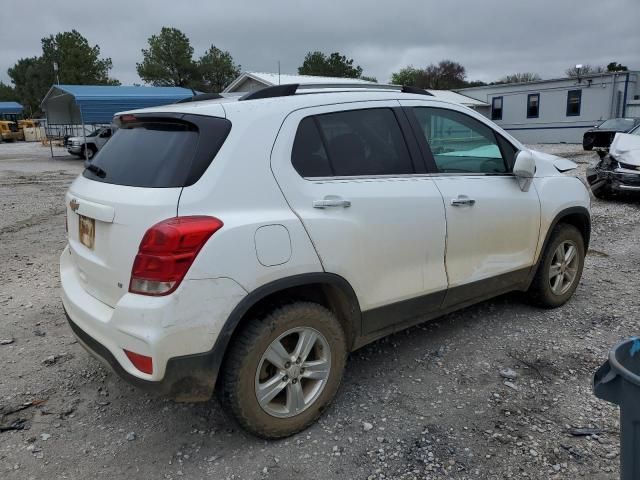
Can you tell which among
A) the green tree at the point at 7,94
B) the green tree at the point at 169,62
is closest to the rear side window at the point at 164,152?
the green tree at the point at 169,62

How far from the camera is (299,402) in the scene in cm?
276

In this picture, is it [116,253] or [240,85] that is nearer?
[116,253]

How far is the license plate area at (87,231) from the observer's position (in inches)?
103

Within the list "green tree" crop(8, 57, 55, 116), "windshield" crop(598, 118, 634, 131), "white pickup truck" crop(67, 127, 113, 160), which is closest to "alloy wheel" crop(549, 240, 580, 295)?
"windshield" crop(598, 118, 634, 131)

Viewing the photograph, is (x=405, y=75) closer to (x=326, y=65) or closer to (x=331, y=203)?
(x=326, y=65)

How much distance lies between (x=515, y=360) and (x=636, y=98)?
97.1 ft

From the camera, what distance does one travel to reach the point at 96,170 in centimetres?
292

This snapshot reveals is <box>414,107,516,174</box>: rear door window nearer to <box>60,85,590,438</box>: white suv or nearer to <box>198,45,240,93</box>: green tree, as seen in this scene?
<box>60,85,590,438</box>: white suv

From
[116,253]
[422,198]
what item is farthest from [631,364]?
[116,253]

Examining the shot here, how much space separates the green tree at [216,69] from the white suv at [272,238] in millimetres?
61208

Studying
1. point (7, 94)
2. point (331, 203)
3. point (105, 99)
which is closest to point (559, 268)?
point (331, 203)

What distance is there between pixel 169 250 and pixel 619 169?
31.3ft

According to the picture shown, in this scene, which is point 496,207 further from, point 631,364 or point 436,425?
point 631,364

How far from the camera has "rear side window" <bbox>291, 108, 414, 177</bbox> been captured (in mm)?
2721
